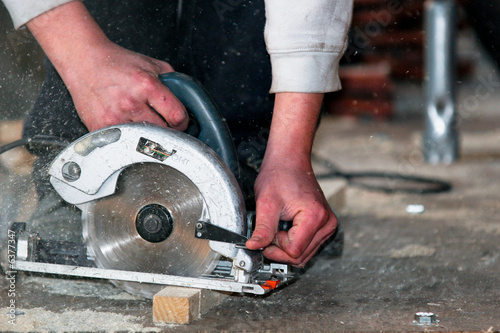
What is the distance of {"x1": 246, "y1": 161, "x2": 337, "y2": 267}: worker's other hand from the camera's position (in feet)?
4.39

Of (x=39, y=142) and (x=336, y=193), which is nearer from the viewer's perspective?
(x=39, y=142)

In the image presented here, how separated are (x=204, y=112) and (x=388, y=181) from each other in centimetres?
187

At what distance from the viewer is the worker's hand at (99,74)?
140 cm

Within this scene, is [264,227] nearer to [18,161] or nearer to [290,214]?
[290,214]

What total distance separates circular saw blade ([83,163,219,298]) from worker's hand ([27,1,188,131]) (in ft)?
0.50

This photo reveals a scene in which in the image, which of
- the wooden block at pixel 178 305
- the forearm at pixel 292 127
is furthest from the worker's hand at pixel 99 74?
the wooden block at pixel 178 305

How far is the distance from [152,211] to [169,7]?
82cm

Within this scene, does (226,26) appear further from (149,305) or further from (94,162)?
(149,305)

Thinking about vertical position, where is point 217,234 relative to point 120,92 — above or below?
below

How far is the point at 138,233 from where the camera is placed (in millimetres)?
1373

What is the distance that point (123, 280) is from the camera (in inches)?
53.6

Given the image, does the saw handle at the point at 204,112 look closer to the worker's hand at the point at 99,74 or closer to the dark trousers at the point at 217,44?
the worker's hand at the point at 99,74

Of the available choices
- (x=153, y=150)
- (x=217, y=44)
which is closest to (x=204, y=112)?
(x=153, y=150)

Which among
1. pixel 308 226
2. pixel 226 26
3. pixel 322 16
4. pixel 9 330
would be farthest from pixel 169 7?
pixel 9 330
